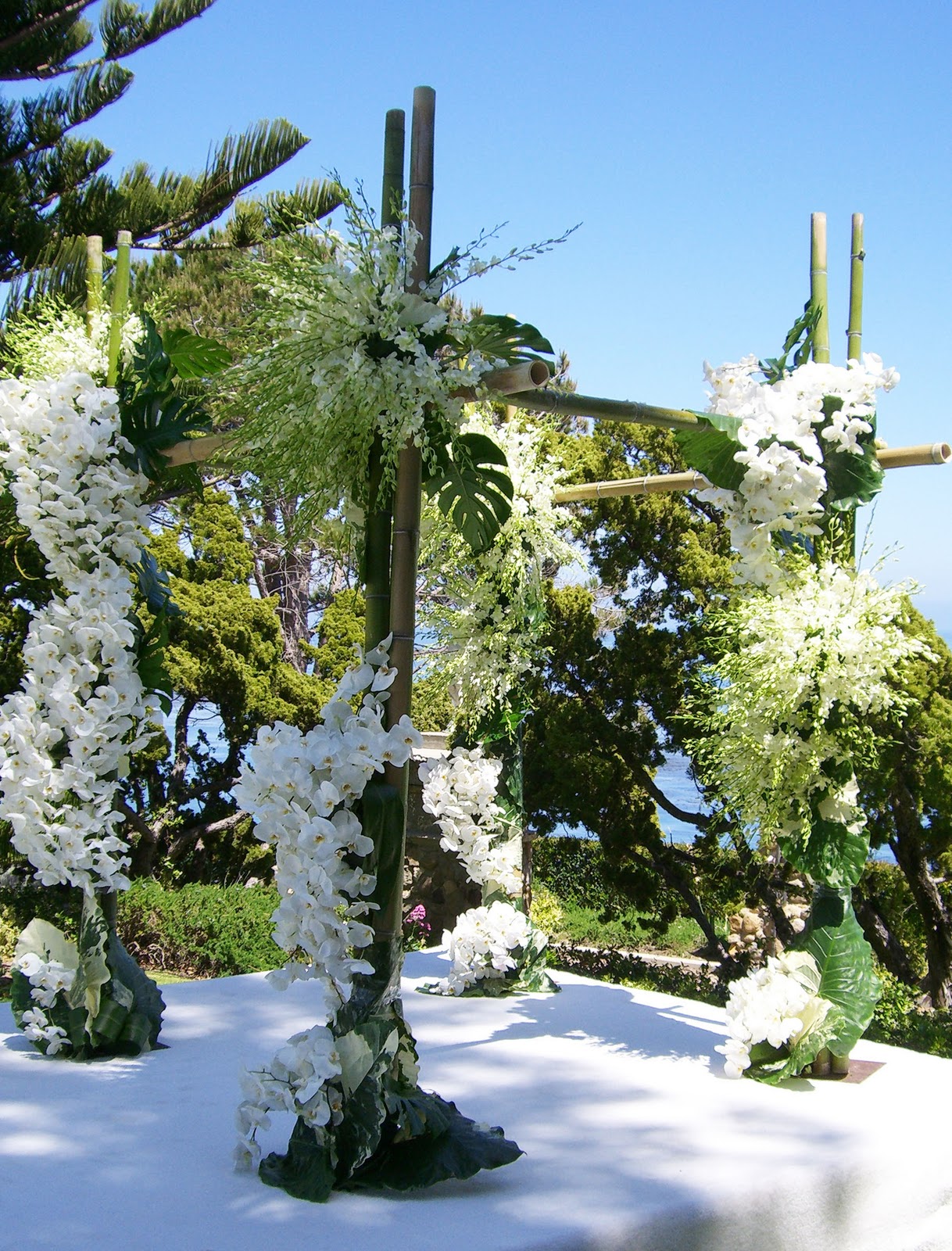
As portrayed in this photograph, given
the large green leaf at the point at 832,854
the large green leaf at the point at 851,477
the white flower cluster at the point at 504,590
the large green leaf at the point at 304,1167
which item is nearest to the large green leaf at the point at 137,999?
the large green leaf at the point at 304,1167

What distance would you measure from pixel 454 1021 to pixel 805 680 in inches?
72.6

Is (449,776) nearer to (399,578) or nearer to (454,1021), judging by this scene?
(454,1021)

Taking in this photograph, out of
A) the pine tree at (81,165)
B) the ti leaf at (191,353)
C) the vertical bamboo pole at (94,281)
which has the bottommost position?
the ti leaf at (191,353)

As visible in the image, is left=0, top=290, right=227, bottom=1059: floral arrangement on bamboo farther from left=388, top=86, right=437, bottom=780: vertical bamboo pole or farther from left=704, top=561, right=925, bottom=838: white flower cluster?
left=704, top=561, right=925, bottom=838: white flower cluster

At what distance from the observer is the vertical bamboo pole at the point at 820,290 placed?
3781 millimetres

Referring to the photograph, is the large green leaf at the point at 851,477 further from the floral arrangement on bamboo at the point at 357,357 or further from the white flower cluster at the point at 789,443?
the floral arrangement on bamboo at the point at 357,357

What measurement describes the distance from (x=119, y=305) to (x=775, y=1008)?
3031 millimetres

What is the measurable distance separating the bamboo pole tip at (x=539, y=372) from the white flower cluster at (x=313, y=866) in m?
0.82

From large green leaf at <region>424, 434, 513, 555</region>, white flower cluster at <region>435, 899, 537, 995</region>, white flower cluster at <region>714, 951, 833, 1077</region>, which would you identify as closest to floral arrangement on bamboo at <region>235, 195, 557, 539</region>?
large green leaf at <region>424, 434, 513, 555</region>

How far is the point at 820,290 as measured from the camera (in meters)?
3.79

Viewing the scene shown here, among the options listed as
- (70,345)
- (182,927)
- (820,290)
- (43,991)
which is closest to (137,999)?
(43,991)

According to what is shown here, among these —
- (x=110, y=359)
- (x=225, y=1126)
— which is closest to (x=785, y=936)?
(x=225, y=1126)

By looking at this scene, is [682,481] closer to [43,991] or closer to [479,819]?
[479,819]

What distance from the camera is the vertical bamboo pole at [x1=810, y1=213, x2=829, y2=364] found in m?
3.78
